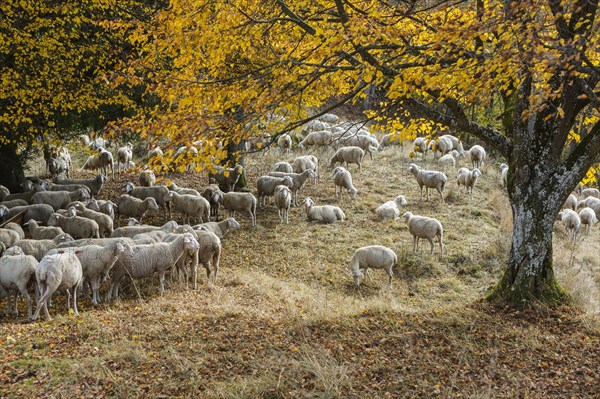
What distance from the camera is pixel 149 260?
11016 millimetres

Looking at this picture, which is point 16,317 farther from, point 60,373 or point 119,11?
point 119,11

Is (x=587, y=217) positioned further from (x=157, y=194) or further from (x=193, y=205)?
(x=157, y=194)

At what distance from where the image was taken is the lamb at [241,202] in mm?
17141

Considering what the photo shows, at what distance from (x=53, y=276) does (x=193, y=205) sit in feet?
25.0

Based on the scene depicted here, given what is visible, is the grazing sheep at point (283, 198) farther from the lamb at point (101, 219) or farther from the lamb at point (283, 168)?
the lamb at point (101, 219)

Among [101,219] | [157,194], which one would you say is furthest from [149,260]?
[157,194]

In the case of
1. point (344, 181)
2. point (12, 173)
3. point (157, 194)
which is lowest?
point (157, 194)

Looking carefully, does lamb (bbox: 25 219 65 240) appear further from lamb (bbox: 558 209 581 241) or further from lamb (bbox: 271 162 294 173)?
lamb (bbox: 558 209 581 241)

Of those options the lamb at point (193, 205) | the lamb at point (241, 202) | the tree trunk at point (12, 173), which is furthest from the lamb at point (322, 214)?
the tree trunk at point (12, 173)

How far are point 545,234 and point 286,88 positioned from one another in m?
4.98

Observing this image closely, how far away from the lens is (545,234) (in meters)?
8.75

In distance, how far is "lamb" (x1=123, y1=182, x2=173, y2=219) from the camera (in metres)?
17.7

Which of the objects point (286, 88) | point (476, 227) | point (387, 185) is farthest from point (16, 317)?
point (387, 185)

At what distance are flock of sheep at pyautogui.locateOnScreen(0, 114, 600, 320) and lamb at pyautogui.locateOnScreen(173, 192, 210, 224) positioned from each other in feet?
0.11
